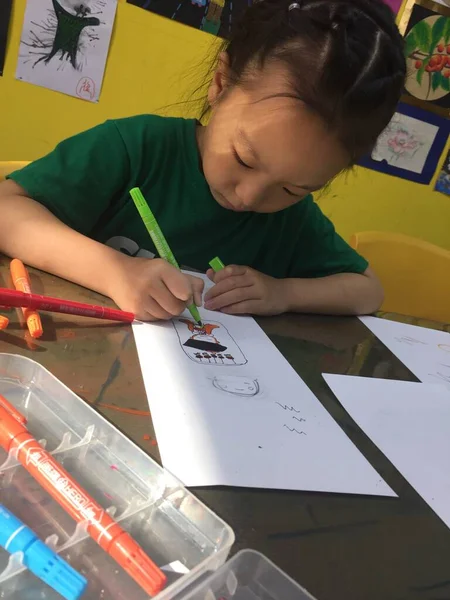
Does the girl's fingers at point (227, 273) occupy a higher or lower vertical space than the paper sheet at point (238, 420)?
higher

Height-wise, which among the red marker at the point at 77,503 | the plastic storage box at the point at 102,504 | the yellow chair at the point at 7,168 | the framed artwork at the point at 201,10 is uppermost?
the framed artwork at the point at 201,10

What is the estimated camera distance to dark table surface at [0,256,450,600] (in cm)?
29

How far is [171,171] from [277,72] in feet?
0.70

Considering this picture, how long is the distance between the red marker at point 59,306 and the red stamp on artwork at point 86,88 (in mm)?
881

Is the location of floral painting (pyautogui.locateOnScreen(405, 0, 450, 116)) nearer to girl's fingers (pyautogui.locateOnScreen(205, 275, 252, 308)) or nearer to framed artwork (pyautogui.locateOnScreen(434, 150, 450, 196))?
framed artwork (pyautogui.locateOnScreen(434, 150, 450, 196))

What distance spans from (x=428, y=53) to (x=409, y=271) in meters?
0.71

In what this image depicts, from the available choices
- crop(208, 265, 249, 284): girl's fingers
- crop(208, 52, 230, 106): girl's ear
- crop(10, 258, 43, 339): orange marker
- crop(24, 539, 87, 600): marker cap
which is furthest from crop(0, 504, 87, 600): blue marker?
crop(208, 52, 230, 106): girl's ear

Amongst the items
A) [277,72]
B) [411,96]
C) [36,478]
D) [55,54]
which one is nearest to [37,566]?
[36,478]

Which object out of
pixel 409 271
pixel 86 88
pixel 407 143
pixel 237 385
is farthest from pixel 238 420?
pixel 407 143

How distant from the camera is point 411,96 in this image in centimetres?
145

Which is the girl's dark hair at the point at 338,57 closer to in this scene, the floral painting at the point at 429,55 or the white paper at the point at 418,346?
the white paper at the point at 418,346

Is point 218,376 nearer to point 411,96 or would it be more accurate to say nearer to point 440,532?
point 440,532

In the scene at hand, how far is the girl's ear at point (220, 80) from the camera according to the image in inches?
25.0

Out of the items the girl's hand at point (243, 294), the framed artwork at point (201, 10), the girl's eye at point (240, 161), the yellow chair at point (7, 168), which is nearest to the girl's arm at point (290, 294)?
the girl's hand at point (243, 294)
